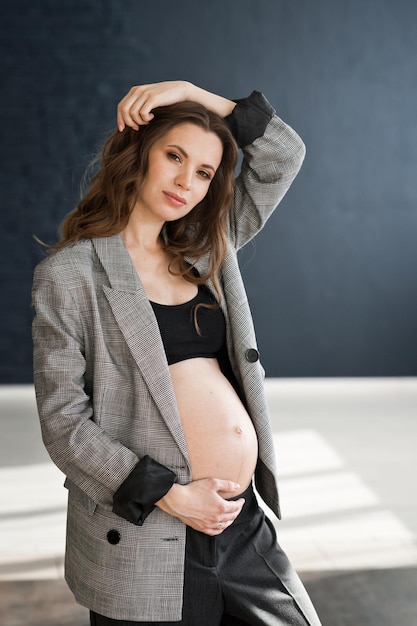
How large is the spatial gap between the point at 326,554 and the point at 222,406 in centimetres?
157

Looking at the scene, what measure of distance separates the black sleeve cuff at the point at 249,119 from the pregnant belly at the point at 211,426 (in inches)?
18.3

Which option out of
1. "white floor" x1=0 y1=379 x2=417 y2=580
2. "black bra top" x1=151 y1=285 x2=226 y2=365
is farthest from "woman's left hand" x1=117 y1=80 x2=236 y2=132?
"white floor" x1=0 y1=379 x2=417 y2=580

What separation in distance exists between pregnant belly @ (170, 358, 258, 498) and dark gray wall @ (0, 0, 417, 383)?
3910 mm

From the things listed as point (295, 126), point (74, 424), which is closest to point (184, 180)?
point (74, 424)

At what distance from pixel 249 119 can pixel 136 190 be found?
30cm

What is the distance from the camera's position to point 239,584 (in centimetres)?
150

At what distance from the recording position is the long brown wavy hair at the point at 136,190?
1.55m

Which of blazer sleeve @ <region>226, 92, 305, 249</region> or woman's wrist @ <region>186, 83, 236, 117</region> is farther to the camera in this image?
blazer sleeve @ <region>226, 92, 305, 249</region>

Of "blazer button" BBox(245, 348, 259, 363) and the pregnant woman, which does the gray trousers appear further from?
"blazer button" BBox(245, 348, 259, 363)

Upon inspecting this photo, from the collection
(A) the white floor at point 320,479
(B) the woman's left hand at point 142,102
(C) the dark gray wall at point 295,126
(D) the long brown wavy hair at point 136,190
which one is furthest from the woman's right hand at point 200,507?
(C) the dark gray wall at point 295,126

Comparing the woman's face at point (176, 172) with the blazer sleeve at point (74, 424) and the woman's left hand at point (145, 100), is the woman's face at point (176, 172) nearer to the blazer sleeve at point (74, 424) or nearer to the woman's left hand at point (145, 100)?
the woman's left hand at point (145, 100)

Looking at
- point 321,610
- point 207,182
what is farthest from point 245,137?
point 321,610

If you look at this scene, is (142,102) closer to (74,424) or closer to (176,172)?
(176,172)

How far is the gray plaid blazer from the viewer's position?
4.60ft
